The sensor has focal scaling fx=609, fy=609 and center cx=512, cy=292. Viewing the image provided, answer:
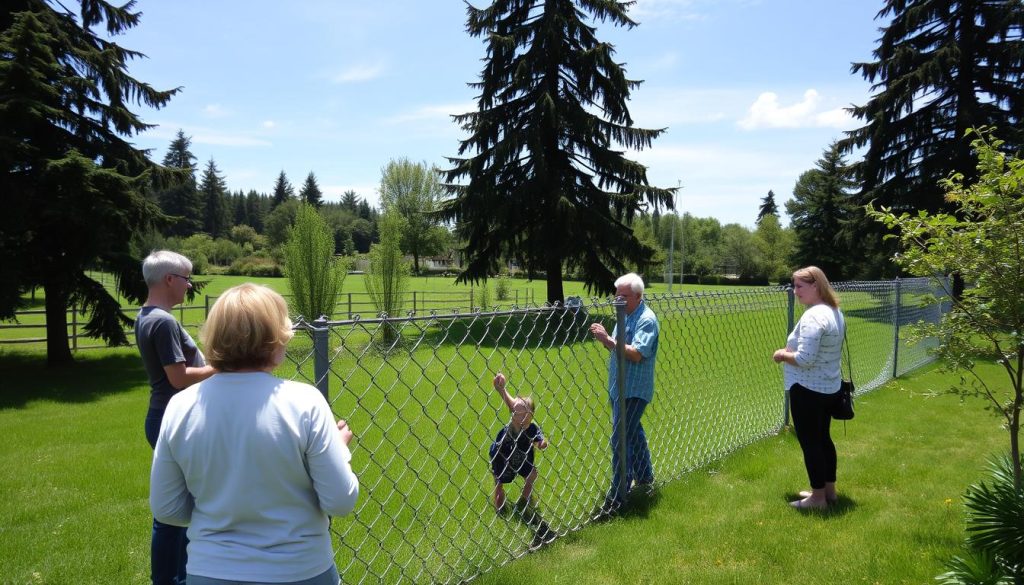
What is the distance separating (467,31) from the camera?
18.5 meters

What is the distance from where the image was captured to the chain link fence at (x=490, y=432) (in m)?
3.31

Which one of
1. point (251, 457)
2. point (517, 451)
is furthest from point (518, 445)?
point (251, 457)

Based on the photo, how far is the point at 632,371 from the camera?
429 centimetres

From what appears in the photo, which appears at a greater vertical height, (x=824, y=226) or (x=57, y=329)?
(x=824, y=226)

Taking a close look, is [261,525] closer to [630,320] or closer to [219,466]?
[219,466]

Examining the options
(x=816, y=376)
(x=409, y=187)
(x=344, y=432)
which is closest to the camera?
(x=344, y=432)

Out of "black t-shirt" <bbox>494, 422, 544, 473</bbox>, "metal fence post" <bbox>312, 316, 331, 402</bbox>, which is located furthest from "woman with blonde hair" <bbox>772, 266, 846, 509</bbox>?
"metal fence post" <bbox>312, 316, 331, 402</bbox>

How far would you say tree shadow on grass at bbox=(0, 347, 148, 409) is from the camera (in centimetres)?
963

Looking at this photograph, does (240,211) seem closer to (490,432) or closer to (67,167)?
(67,167)

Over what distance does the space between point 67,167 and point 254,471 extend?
36.0 feet

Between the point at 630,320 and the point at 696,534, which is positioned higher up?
the point at 630,320

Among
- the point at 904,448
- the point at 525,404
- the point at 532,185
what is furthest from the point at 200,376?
the point at 532,185

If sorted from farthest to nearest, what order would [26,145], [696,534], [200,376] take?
[26,145] → [696,534] → [200,376]

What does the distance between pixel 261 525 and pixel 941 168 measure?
21568 millimetres
